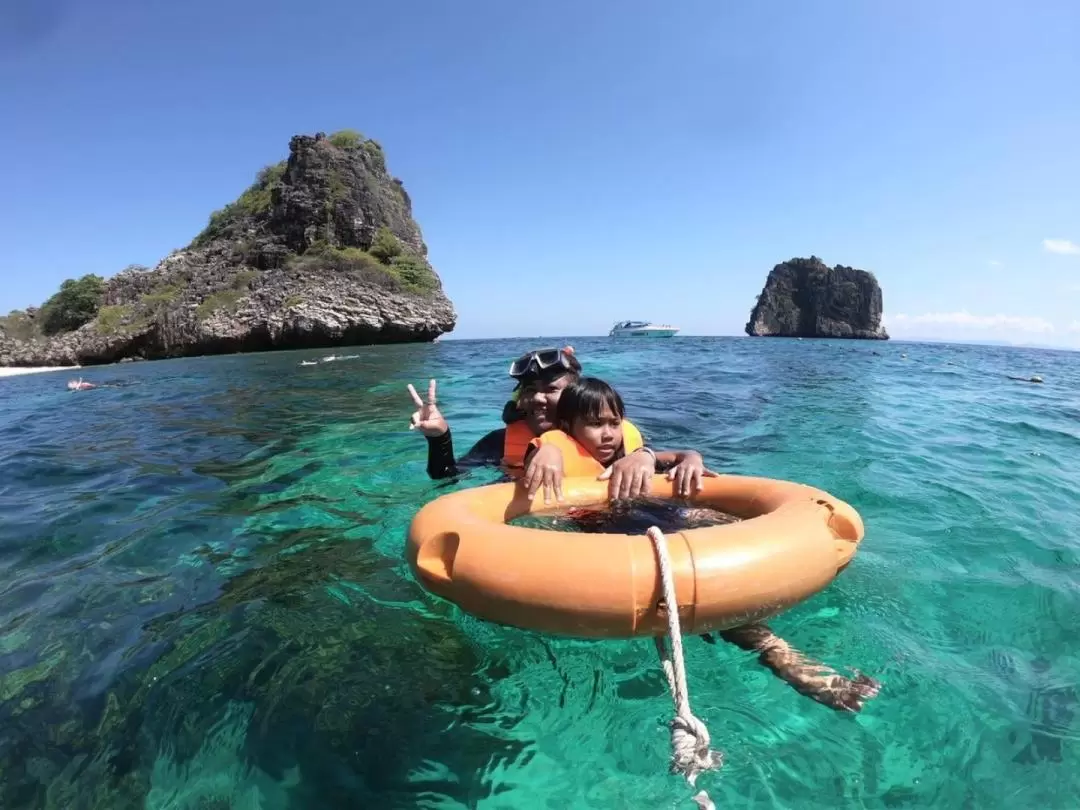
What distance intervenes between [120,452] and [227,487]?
2954 millimetres

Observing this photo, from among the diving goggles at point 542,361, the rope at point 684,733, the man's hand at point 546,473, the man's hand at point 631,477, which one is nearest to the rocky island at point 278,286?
the diving goggles at point 542,361

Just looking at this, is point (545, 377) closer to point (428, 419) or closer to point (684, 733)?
point (428, 419)

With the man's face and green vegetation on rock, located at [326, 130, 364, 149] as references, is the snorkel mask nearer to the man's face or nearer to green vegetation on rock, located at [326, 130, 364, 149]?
the man's face

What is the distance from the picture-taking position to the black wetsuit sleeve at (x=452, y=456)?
4.10 m

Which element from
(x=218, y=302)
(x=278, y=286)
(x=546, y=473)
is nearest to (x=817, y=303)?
(x=278, y=286)

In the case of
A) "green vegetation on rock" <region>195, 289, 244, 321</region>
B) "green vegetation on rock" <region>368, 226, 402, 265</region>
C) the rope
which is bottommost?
the rope

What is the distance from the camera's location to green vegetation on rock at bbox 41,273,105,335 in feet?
139

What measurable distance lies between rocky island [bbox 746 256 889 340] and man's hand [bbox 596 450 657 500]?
10110 centimetres

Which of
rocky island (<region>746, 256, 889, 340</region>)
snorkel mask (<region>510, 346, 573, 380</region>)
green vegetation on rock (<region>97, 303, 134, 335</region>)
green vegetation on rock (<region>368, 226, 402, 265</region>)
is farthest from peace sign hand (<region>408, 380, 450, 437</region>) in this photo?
rocky island (<region>746, 256, 889, 340</region>)

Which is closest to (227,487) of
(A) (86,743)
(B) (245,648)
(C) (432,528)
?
(B) (245,648)

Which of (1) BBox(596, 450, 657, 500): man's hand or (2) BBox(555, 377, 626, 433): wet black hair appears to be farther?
(2) BBox(555, 377, 626, 433): wet black hair

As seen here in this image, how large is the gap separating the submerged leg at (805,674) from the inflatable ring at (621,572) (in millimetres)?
398

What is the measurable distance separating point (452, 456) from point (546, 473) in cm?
151

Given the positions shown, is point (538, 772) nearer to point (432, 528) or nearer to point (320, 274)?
point (432, 528)
